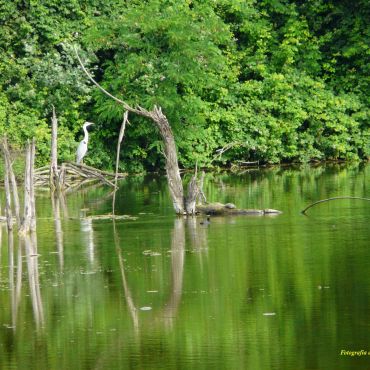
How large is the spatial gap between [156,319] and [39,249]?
6034 mm

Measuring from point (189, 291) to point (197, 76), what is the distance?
22113mm

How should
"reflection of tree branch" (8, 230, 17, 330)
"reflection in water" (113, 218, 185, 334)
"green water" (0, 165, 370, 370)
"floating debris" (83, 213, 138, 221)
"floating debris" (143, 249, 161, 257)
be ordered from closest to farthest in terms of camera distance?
1. "green water" (0, 165, 370, 370)
2. "reflection in water" (113, 218, 185, 334)
3. "reflection of tree branch" (8, 230, 17, 330)
4. "floating debris" (143, 249, 161, 257)
5. "floating debris" (83, 213, 138, 221)

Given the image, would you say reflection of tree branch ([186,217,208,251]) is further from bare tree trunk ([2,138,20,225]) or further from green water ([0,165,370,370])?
bare tree trunk ([2,138,20,225])

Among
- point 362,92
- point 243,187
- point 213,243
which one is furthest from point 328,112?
point 213,243

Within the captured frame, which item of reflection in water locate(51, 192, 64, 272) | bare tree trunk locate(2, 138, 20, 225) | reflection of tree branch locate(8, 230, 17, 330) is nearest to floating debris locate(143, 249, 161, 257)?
reflection in water locate(51, 192, 64, 272)

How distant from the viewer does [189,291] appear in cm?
1598

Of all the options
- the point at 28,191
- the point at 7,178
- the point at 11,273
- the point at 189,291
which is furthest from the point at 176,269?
the point at 7,178

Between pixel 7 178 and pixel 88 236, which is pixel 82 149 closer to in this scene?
pixel 88 236

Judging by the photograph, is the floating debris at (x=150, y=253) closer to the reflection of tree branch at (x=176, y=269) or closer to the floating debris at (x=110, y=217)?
the reflection of tree branch at (x=176, y=269)

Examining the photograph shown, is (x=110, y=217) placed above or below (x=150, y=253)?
above

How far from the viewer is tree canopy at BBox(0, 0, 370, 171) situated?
3697 cm

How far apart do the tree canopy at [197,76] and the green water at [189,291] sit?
38.6ft

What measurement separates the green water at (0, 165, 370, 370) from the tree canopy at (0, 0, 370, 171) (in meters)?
11.8

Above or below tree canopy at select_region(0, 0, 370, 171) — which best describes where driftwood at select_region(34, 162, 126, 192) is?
below
